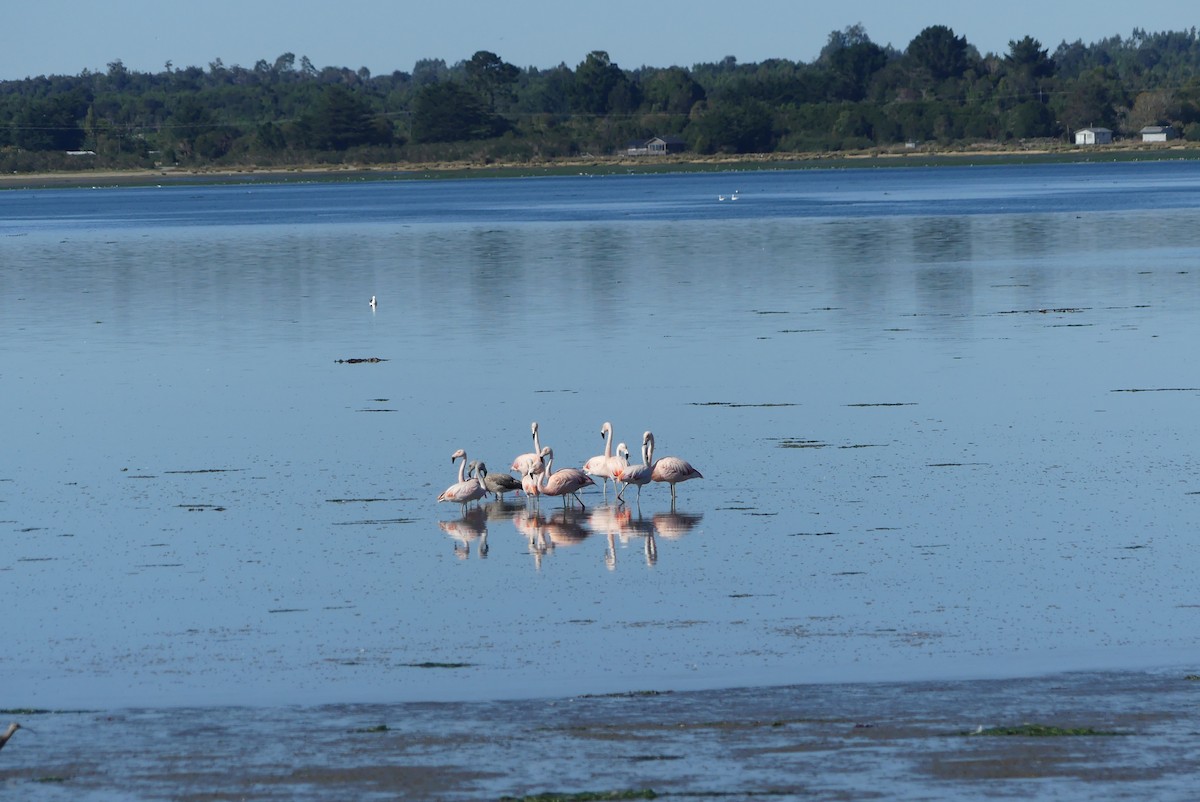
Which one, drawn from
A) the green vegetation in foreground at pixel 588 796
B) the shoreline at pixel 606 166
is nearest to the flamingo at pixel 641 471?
the green vegetation in foreground at pixel 588 796

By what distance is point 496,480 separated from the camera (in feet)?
46.5

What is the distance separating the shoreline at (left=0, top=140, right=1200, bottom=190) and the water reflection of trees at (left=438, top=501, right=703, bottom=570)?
133 metres

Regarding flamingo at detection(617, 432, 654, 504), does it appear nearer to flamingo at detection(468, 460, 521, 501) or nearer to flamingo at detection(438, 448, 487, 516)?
flamingo at detection(468, 460, 521, 501)

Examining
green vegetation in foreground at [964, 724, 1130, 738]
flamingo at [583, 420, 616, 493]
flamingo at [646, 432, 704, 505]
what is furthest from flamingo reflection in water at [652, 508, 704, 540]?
green vegetation in foreground at [964, 724, 1130, 738]

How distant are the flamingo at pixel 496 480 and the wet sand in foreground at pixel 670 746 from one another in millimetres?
5341

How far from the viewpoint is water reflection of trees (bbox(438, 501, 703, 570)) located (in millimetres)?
12500

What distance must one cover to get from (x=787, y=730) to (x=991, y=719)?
0.90m

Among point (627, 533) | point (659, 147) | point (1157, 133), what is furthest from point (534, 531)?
point (1157, 133)

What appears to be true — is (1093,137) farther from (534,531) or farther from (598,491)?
(534,531)

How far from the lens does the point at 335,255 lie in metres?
45.1

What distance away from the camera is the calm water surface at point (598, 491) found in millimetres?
9758

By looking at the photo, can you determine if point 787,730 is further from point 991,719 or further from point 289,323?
point 289,323

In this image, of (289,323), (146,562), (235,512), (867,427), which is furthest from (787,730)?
(289,323)

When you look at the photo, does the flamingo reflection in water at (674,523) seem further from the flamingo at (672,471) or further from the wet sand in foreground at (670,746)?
the wet sand in foreground at (670,746)
